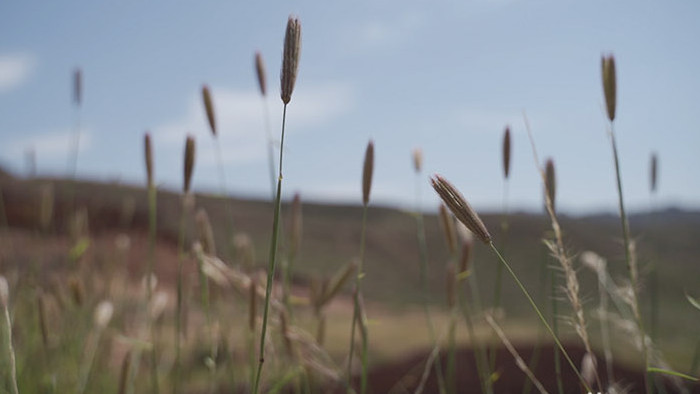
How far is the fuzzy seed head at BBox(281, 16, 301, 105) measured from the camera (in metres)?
0.36

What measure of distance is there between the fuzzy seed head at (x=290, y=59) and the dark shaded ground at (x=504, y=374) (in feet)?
3.17

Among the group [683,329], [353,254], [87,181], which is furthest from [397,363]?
[87,181]

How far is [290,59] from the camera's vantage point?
1.18 ft

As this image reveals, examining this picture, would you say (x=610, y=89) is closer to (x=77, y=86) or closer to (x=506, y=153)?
(x=506, y=153)

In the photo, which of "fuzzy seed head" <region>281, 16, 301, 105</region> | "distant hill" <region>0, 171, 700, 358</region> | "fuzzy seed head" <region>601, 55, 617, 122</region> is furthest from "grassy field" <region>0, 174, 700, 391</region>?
"fuzzy seed head" <region>281, 16, 301, 105</region>

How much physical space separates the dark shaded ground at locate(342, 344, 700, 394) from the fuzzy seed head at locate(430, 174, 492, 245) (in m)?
0.94

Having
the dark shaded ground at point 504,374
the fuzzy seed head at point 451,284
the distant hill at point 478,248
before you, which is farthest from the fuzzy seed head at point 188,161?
the dark shaded ground at point 504,374

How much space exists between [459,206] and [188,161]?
0.31 metres

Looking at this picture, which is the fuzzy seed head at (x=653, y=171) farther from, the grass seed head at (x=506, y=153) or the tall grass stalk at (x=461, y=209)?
the tall grass stalk at (x=461, y=209)

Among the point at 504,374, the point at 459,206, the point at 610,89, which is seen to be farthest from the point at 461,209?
the point at 504,374

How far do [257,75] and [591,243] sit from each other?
5.50 ft

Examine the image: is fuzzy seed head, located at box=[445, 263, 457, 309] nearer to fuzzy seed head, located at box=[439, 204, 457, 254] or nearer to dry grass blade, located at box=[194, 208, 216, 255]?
fuzzy seed head, located at box=[439, 204, 457, 254]

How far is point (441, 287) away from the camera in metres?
2.18

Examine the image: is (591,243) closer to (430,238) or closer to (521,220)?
(521,220)
